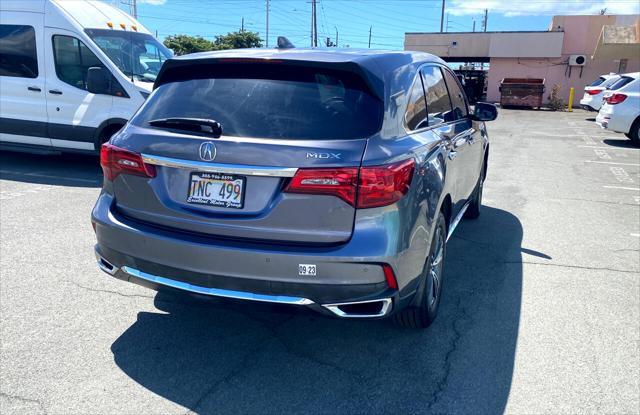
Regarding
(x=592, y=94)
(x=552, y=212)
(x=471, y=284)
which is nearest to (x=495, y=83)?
(x=592, y=94)

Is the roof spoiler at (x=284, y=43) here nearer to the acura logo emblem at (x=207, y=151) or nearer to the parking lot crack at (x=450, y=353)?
the acura logo emblem at (x=207, y=151)

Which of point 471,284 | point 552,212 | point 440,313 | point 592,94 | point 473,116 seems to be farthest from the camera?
point 592,94

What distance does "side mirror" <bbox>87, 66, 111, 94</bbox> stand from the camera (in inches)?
294

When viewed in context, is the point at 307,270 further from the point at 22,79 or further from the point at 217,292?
the point at 22,79

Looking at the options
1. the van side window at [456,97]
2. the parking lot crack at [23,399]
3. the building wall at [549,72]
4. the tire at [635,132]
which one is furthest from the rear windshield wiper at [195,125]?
the building wall at [549,72]

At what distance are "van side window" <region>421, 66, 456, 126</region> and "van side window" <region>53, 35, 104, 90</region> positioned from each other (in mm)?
5540

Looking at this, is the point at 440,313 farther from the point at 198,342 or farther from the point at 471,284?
the point at 198,342

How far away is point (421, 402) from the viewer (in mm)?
2863

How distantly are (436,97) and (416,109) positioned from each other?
80cm

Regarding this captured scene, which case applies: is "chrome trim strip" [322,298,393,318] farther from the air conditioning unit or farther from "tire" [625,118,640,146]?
the air conditioning unit

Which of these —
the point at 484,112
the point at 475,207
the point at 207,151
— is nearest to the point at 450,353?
the point at 207,151

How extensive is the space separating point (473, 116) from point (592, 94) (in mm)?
19168

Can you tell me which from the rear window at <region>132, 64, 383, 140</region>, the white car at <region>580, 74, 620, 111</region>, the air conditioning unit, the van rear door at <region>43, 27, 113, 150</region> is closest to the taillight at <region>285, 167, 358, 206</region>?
the rear window at <region>132, 64, 383, 140</region>

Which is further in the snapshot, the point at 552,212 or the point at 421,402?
the point at 552,212
